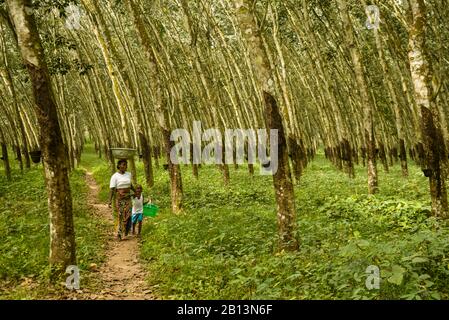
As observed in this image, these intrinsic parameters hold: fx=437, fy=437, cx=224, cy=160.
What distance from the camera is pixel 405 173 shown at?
21.0 metres

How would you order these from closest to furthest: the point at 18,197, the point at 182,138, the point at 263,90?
the point at 263,90 < the point at 18,197 < the point at 182,138

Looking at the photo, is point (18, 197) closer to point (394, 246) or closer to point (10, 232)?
point (10, 232)

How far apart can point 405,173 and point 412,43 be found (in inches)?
515

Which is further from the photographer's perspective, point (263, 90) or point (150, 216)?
point (150, 216)

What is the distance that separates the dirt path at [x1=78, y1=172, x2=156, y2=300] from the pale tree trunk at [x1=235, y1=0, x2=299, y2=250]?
106 inches

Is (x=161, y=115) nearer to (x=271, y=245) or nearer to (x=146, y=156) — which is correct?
(x=146, y=156)

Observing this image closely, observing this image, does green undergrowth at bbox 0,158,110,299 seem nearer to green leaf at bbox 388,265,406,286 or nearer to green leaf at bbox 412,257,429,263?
green leaf at bbox 388,265,406,286

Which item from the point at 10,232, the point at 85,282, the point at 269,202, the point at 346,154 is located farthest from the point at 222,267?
the point at 346,154

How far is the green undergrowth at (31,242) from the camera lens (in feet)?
23.3

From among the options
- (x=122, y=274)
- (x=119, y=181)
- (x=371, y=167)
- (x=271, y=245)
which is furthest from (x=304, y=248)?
(x=371, y=167)

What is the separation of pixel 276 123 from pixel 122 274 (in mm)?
4140

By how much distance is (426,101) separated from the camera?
9.09m

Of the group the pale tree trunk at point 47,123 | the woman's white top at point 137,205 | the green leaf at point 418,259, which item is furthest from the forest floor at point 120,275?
the green leaf at point 418,259

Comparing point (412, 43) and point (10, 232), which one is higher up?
point (412, 43)
